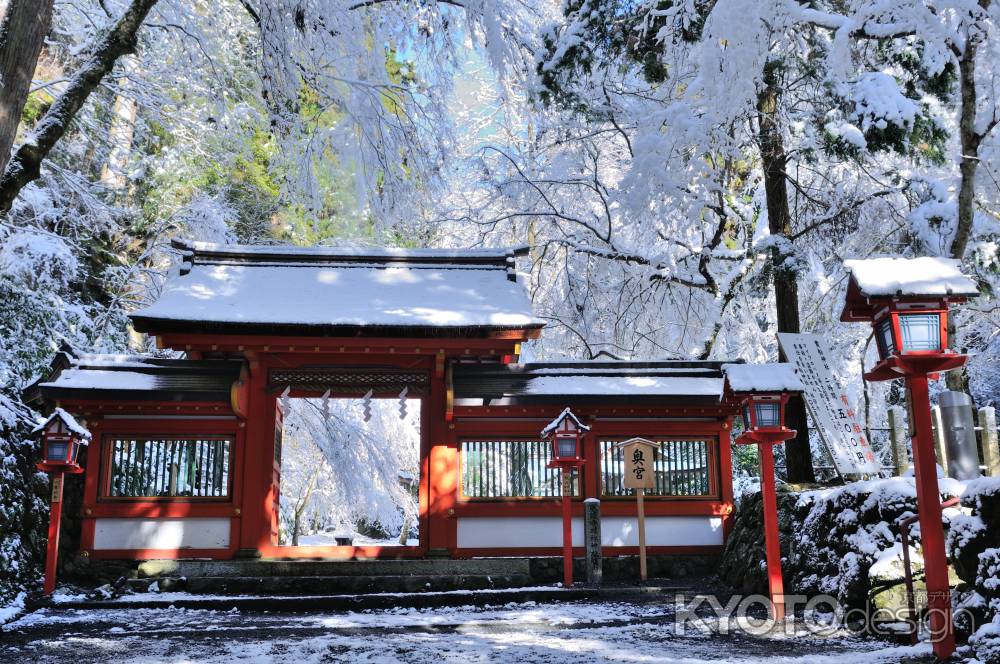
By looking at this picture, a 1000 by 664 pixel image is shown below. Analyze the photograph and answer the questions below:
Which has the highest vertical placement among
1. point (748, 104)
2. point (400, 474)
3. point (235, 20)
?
point (235, 20)

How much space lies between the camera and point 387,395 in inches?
455

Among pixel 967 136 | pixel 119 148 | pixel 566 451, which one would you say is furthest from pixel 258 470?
pixel 967 136

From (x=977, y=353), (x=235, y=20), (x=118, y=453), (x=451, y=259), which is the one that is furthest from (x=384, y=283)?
(x=977, y=353)

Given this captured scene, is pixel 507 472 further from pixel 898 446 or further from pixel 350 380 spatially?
pixel 898 446

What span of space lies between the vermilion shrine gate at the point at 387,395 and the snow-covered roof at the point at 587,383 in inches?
1.1

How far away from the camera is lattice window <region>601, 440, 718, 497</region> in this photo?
11.6 metres

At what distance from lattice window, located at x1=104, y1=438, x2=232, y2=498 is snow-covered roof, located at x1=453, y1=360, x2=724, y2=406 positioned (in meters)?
3.38

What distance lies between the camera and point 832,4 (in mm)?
11336

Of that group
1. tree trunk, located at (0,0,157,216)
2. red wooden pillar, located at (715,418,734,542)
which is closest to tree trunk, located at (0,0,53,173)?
tree trunk, located at (0,0,157,216)

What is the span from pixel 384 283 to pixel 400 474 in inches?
307

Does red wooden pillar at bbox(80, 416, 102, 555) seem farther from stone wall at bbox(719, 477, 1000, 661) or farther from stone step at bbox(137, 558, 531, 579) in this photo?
stone wall at bbox(719, 477, 1000, 661)

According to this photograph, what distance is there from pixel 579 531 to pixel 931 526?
6.38m

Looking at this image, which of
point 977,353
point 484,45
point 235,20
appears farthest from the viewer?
point 977,353

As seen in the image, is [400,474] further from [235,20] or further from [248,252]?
[235,20]
